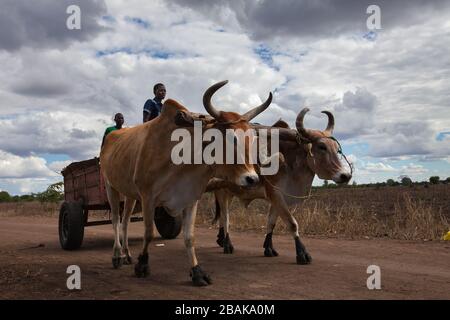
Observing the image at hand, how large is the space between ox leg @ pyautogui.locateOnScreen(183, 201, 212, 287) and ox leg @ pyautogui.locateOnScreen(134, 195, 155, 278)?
439mm

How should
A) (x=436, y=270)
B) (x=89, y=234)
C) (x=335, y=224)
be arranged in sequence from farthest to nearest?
1. (x=89, y=234)
2. (x=335, y=224)
3. (x=436, y=270)

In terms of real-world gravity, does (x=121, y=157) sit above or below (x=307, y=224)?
above

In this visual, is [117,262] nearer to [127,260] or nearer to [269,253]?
[127,260]

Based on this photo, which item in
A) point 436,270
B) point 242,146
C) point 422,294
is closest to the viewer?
point 422,294

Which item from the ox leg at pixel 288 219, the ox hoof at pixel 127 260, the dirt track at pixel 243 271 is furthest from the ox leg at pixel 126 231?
the ox leg at pixel 288 219

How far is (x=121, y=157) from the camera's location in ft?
23.6

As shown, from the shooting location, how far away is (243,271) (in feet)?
22.1

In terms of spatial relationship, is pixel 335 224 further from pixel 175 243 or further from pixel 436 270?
pixel 436 270

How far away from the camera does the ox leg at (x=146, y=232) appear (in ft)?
20.4

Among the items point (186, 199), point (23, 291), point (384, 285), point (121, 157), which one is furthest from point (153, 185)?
point (384, 285)

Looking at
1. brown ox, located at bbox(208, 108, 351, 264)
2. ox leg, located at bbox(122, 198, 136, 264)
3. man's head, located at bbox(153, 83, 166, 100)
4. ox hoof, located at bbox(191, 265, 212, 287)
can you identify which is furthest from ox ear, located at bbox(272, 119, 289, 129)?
ox hoof, located at bbox(191, 265, 212, 287)

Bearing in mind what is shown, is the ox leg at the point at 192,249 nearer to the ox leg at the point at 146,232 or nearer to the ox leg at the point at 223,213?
Answer: the ox leg at the point at 146,232

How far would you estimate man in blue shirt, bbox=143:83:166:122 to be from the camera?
872 centimetres

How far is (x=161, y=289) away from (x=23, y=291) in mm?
1515
